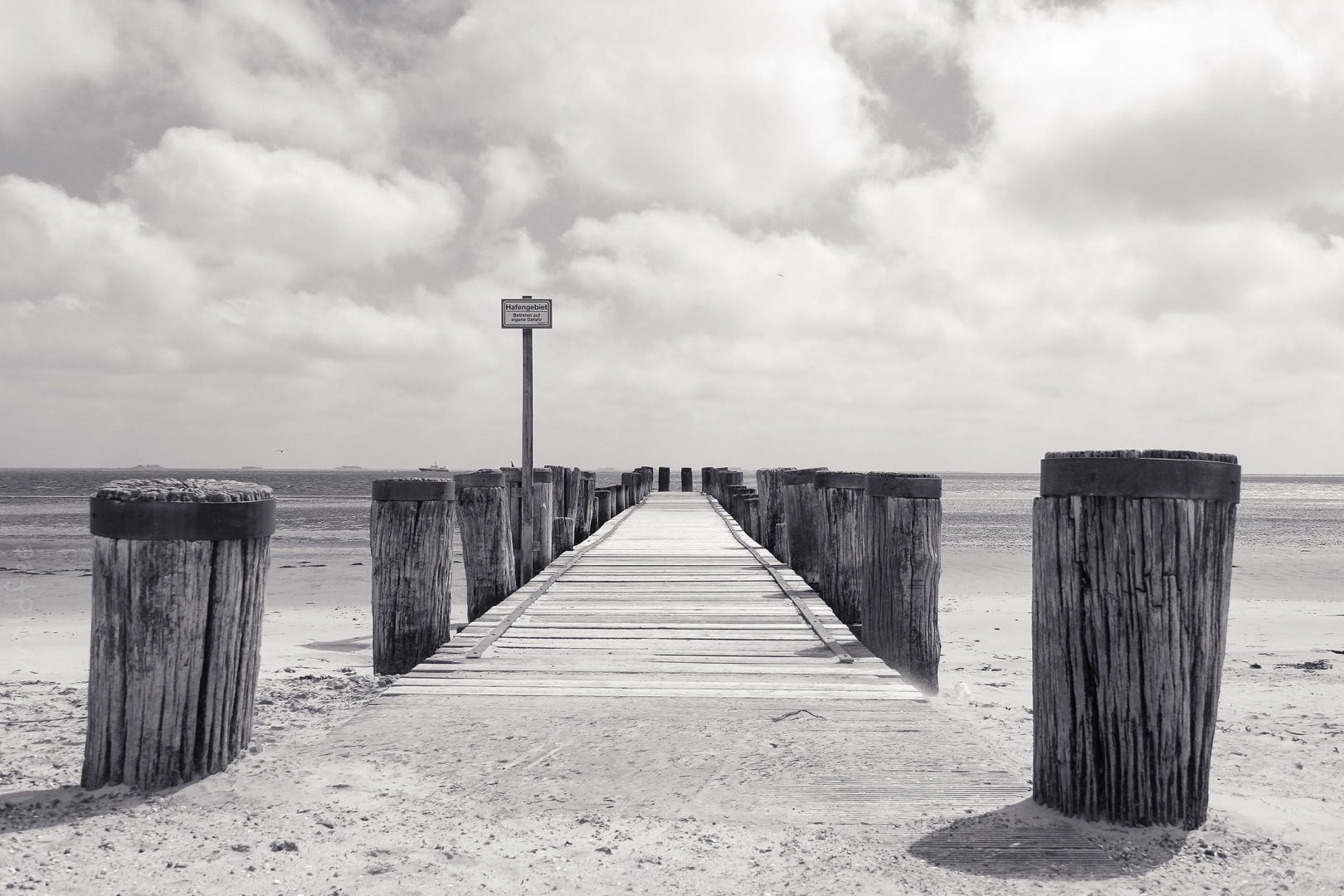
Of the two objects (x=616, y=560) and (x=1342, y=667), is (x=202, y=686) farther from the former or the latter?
(x=1342, y=667)

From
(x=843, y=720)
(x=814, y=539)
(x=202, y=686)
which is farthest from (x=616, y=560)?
(x=202, y=686)

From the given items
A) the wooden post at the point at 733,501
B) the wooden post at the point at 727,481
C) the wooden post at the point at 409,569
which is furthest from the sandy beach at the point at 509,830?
the wooden post at the point at 727,481

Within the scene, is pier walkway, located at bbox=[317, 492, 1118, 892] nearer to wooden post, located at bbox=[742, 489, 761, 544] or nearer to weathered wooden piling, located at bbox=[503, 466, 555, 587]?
weathered wooden piling, located at bbox=[503, 466, 555, 587]

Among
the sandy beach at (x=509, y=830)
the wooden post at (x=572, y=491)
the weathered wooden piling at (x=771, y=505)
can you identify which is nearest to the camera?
the sandy beach at (x=509, y=830)

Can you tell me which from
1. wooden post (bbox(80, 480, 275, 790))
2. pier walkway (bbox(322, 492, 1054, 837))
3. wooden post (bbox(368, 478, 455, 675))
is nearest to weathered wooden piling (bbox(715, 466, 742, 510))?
pier walkway (bbox(322, 492, 1054, 837))

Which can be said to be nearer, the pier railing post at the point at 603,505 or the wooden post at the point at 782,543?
the wooden post at the point at 782,543

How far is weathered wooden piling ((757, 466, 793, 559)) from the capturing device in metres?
11.9

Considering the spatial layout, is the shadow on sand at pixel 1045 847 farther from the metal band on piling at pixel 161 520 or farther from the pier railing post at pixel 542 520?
the pier railing post at pixel 542 520

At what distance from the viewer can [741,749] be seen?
3.31 meters

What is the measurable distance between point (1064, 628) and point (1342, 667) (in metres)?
8.20

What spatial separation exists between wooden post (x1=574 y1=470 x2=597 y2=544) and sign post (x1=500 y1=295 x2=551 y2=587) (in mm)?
5212

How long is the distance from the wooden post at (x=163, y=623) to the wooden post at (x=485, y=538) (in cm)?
447

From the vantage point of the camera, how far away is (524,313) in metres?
8.14

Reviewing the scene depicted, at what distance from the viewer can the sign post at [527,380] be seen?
8.12m
